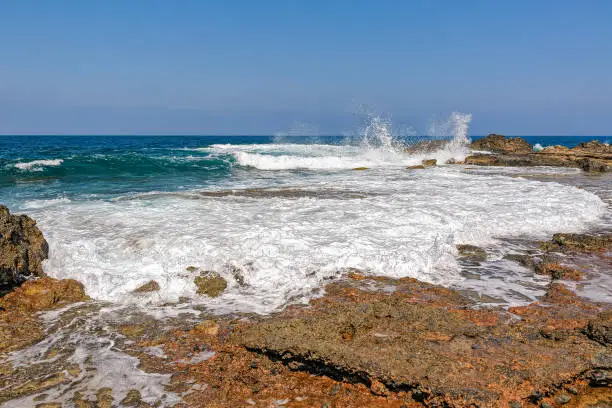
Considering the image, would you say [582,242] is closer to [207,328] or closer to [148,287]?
[207,328]

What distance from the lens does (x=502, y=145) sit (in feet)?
101

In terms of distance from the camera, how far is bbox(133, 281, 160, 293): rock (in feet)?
14.5

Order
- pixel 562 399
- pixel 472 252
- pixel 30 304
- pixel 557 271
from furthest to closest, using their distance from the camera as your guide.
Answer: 1. pixel 472 252
2. pixel 557 271
3. pixel 30 304
4. pixel 562 399

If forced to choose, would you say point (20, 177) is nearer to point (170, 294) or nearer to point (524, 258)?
point (170, 294)

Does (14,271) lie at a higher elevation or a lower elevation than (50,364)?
higher

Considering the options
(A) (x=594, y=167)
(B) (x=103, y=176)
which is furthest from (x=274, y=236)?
(A) (x=594, y=167)

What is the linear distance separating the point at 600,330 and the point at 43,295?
16.3 feet

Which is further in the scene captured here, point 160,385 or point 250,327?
point 250,327

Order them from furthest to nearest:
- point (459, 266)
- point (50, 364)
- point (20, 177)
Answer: point (20, 177) → point (459, 266) → point (50, 364)

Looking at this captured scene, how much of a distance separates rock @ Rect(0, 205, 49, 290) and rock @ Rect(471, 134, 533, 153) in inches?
1188

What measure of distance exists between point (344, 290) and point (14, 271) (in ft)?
11.3

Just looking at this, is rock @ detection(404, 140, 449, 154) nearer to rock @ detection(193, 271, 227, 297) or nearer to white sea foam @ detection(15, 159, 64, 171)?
white sea foam @ detection(15, 159, 64, 171)

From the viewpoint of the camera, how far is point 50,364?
121 inches

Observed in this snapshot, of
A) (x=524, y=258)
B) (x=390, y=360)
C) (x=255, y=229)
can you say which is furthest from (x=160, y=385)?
(x=524, y=258)
